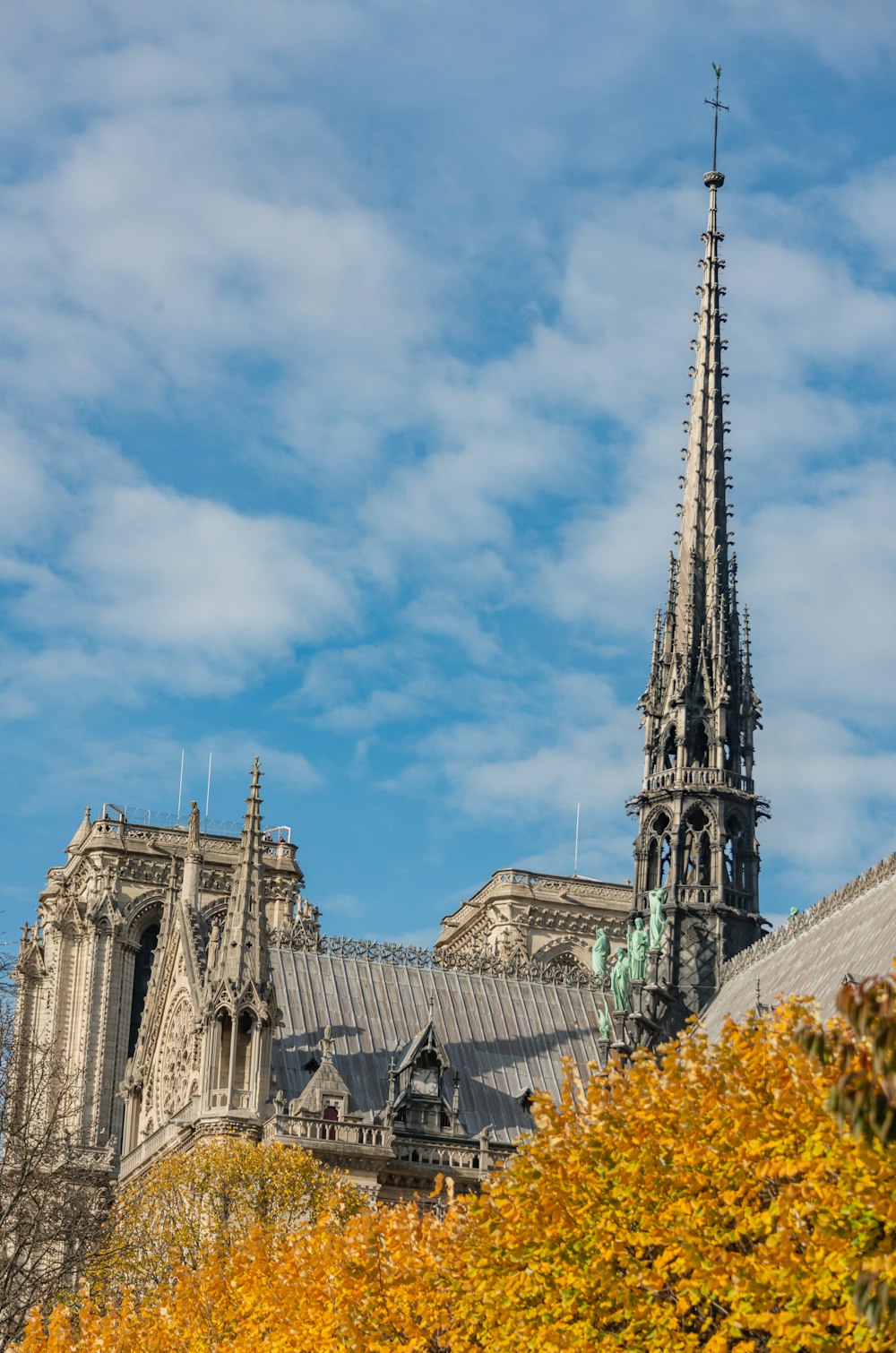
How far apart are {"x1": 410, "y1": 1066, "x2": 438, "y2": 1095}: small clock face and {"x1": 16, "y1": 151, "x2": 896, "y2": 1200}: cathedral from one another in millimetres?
140

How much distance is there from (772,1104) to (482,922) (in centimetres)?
8435

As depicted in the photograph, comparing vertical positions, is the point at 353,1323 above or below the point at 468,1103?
below

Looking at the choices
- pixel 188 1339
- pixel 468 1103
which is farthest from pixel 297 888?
pixel 188 1339

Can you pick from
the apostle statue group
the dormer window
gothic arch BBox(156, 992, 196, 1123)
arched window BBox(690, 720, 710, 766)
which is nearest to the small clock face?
the dormer window

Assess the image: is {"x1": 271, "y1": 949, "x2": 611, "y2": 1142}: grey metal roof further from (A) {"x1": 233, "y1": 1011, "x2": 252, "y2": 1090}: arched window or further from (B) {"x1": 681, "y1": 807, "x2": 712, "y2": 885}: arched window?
(B) {"x1": 681, "y1": 807, "x2": 712, "y2": 885}: arched window

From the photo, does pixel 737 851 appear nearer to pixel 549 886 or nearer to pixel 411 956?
pixel 411 956

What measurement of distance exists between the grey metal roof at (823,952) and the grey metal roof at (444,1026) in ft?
23.3

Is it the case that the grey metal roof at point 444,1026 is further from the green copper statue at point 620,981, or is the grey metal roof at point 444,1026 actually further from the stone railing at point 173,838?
the stone railing at point 173,838

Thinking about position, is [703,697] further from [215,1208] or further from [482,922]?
[482,922]

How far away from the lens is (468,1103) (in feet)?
257

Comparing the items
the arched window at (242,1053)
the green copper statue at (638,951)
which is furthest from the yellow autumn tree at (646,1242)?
the green copper statue at (638,951)

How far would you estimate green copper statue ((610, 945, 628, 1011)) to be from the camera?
271 ft

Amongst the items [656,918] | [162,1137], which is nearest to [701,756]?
[656,918]

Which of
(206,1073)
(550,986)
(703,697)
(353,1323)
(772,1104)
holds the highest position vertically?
(703,697)
